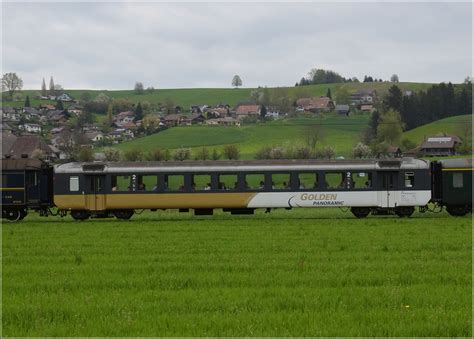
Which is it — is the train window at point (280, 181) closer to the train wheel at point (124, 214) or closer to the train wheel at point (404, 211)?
the train wheel at point (404, 211)

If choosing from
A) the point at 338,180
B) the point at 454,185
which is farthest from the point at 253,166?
the point at 454,185

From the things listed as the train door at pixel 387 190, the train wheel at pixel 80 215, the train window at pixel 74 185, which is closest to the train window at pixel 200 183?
the train wheel at pixel 80 215

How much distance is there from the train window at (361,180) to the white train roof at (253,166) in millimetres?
328

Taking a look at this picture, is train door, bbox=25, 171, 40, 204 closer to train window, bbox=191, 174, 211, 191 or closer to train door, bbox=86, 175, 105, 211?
train door, bbox=86, 175, 105, 211

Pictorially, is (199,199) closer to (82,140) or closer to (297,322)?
(297,322)

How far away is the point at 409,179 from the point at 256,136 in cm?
11282

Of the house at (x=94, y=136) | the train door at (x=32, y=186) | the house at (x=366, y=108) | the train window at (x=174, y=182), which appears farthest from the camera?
the house at (x=366, y=108)

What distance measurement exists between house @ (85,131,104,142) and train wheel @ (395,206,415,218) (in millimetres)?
121852

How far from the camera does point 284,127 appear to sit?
535 feet

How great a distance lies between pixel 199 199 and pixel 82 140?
103832mm

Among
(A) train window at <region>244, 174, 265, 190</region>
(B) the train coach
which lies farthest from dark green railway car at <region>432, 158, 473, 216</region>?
(A) train window at <region>244, 174, 265, 190</region>

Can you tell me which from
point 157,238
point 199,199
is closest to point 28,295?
point 157,238

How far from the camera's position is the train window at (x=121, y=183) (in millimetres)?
41625

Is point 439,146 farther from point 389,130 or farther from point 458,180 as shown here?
point 458,180
